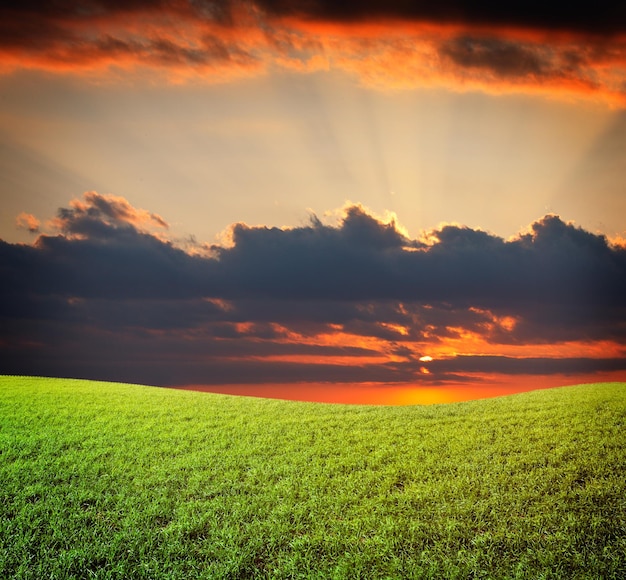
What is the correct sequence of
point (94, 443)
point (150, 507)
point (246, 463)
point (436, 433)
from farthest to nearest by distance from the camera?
point (436, 433) < point (94, 443) < point (246, 463) < point (150, 507)

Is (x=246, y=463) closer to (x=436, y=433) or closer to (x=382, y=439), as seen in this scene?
(x=382, y=439)

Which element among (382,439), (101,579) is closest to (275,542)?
(101,579)

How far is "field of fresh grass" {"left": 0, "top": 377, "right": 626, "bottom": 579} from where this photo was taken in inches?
301

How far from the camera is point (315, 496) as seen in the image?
9711 mm

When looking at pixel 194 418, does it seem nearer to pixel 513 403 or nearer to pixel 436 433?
pixel 436 433

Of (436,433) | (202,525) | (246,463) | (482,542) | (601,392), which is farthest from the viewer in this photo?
(601,392)

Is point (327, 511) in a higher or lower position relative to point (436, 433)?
lower

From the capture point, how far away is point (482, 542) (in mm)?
8016

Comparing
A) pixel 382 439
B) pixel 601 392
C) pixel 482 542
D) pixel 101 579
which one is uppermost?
pixel 601 392

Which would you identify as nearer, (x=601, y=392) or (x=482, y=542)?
(x=482, y=542)

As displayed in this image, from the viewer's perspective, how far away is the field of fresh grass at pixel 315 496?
765 cm

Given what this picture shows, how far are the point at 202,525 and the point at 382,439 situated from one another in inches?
239

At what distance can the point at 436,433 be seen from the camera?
14.1m

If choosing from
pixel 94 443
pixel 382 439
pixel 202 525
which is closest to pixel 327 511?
pixel 202 525
